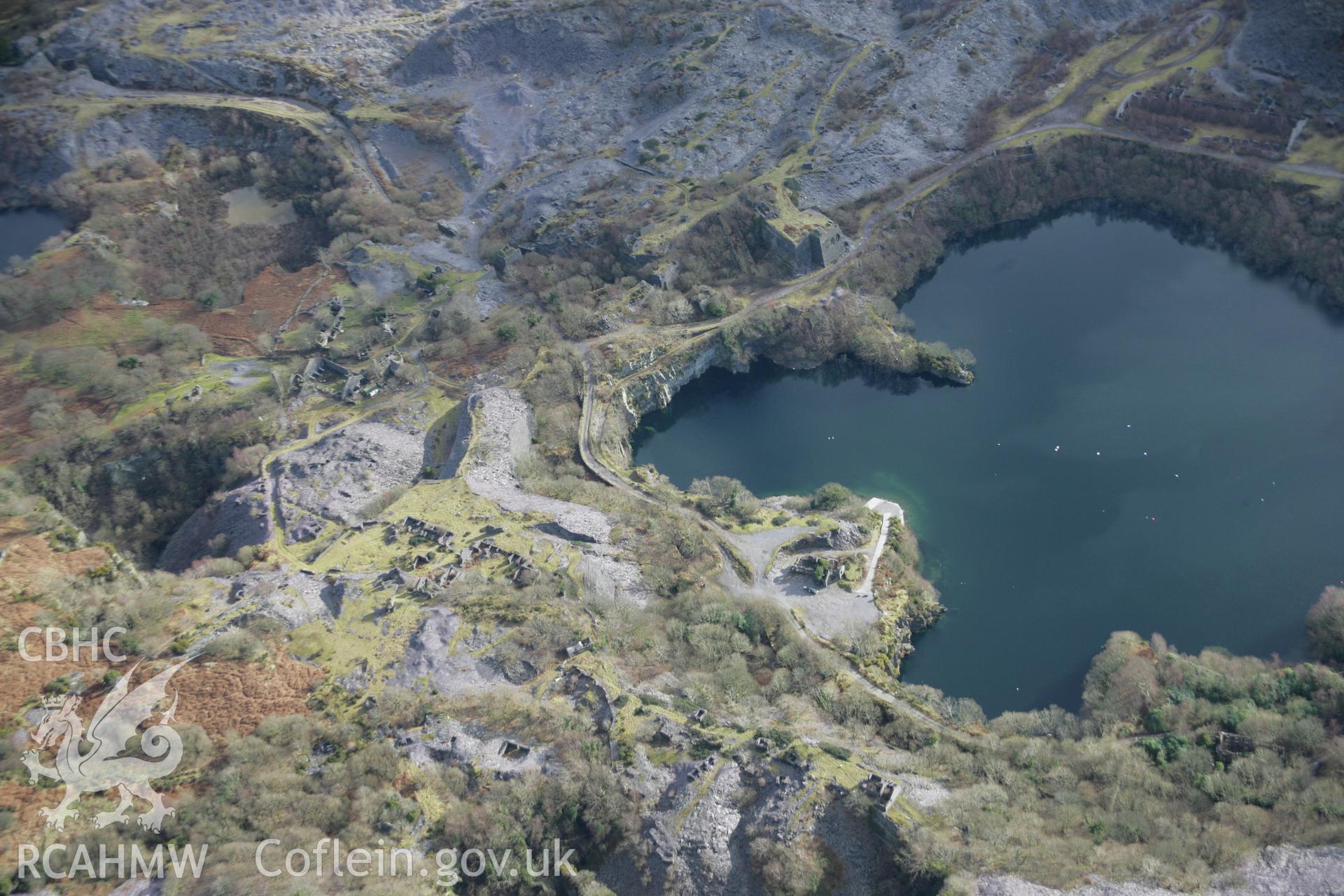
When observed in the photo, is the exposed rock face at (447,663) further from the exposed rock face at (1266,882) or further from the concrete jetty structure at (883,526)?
the exposed rock face at (1266,882)

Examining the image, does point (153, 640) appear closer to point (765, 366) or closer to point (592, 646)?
point (592, 646)

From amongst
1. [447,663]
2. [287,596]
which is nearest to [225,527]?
[287,596]

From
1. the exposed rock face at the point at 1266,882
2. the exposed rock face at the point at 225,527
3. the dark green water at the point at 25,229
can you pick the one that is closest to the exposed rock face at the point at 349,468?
the exposed rock face at the point at 225,527

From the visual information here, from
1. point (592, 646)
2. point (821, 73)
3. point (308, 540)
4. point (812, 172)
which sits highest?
point (821, 73)

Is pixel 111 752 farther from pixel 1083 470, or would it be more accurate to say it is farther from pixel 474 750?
pixel 1083 470

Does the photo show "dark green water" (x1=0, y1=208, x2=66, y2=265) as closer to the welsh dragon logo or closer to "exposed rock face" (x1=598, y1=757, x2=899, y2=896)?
the welsh dragon logo

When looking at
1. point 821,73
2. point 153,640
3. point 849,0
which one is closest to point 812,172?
point 821,73

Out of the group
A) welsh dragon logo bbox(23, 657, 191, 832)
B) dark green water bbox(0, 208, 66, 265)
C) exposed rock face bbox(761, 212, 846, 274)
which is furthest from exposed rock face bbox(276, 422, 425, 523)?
dark green water bbox(0, 208, 66, 265)
